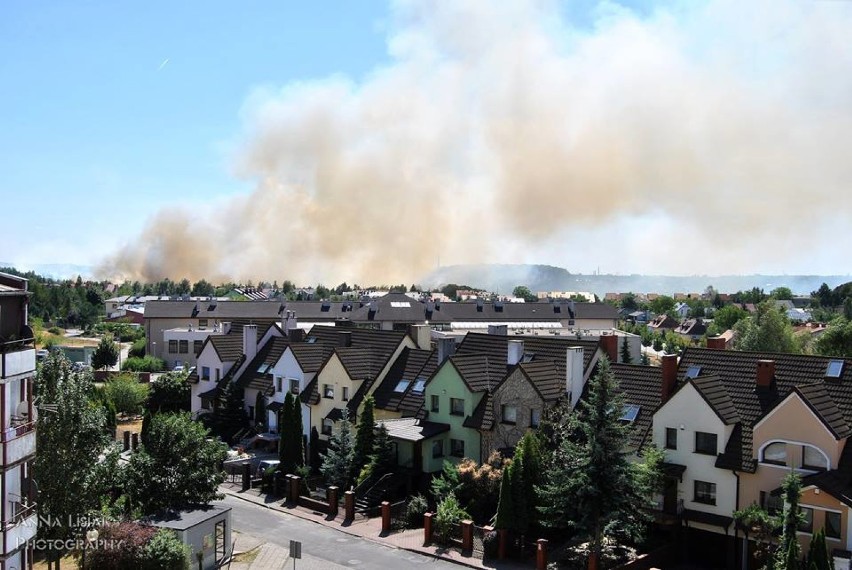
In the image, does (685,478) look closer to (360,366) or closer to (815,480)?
(815,480)

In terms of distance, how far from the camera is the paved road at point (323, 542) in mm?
30875

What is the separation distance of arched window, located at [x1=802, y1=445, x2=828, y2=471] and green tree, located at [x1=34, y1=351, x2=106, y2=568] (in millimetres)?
25226

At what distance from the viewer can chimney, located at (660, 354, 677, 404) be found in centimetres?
3462

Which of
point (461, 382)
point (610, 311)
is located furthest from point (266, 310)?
point (461, 382)

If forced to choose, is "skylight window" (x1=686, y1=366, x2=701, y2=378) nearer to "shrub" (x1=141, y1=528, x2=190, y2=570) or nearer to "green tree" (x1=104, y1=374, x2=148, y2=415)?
"shrub" (x1=141, y1=528, x2=190, y2=570)

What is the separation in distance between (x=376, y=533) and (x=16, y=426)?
17.2 metres

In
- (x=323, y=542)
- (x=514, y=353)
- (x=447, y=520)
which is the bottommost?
(x=323, y=542)

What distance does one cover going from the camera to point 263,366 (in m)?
54.7

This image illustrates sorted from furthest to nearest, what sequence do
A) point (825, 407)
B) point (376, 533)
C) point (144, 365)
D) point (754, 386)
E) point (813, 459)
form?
point (144, 365), point (376, 533), point (754, 386), point (825, 407), point (813, 459)

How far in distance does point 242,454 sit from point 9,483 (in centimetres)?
2652

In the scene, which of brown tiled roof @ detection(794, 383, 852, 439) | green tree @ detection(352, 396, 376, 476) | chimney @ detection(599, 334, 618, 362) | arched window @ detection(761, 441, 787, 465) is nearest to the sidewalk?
green tree @ detection(352, 396, 376, 476)

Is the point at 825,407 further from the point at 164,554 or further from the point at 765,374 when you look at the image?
the point at 164,554

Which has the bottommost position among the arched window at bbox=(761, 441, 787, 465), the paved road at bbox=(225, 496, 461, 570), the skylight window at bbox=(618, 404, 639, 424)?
the paved road at bbox=(225, 496, 461, 570)

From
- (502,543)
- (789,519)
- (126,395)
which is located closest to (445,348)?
(502,543)
